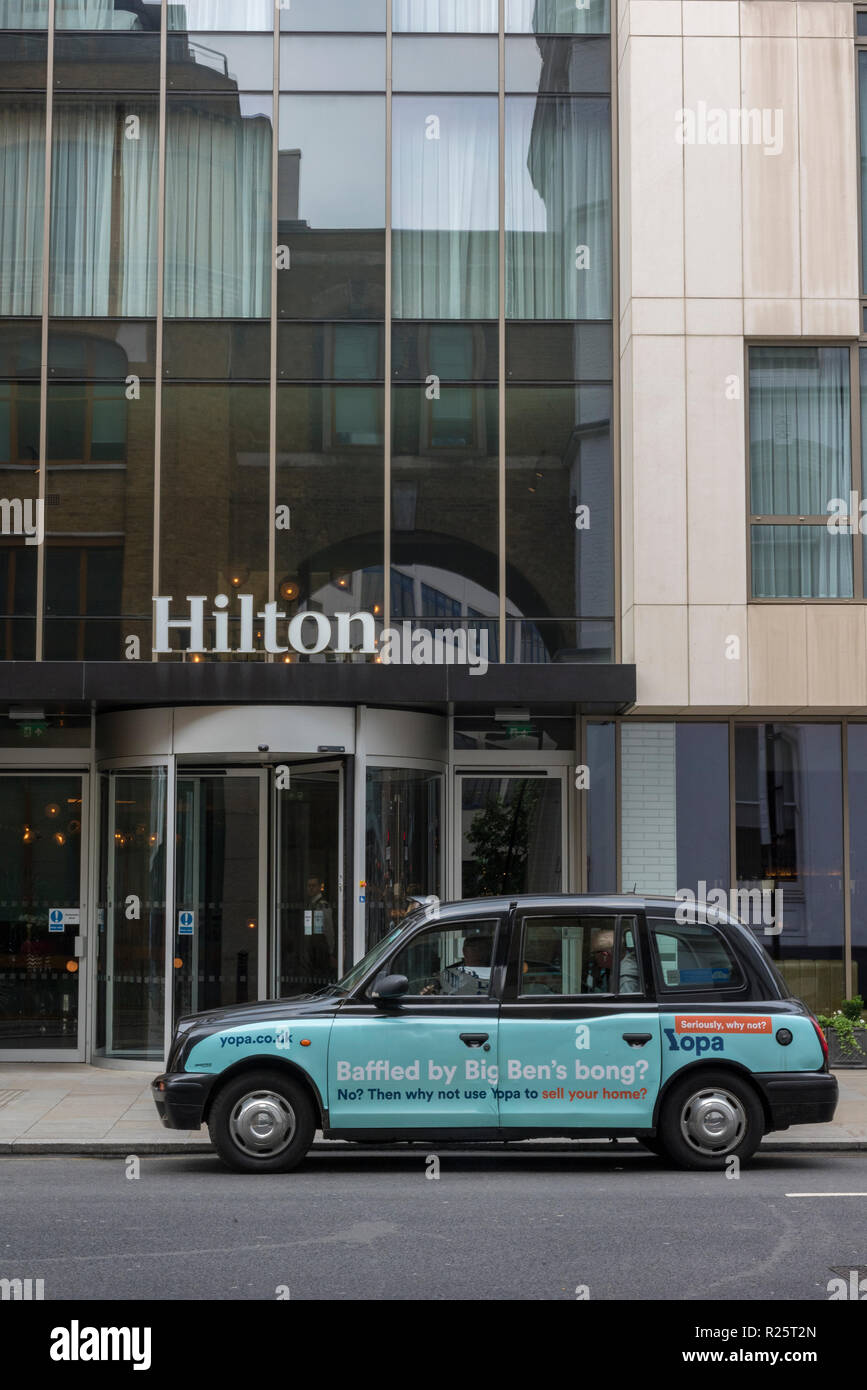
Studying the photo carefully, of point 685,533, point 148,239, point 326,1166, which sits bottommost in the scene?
point 326,1166

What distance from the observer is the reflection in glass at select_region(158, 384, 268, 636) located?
1599 centimetres

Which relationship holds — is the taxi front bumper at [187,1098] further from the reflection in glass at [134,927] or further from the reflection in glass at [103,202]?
the reflection in glass at [103,202]

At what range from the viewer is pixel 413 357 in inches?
644

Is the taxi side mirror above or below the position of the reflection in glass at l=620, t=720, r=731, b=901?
below

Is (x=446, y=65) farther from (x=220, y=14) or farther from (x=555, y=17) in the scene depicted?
(x=220, y=14)

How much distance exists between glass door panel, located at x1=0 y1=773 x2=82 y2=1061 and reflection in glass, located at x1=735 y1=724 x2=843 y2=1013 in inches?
282

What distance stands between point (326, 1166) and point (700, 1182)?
258cm

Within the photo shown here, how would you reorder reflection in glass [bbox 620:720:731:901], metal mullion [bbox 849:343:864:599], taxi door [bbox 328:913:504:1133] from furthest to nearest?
reflection in glass [bbox 620:720:731:901]
metal mullion [bbox 849:343:864:599]
taxi door [bbox 328:913:504:1133]

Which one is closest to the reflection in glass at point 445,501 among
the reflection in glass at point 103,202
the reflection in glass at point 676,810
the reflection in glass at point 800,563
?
the reflection in glass at point 676,810

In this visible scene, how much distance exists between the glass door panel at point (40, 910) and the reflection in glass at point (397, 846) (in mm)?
3425

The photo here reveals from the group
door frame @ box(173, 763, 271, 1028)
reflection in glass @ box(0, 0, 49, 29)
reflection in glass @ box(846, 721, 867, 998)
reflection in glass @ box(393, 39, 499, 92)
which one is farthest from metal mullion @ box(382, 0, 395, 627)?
reflection in glass @ box(846, 721, 867, 998)

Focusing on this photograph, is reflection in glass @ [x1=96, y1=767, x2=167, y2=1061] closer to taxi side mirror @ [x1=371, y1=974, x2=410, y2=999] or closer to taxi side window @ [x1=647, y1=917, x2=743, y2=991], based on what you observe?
taxi side mirror @ [x1=371, y1=974, x2=410, y2=999]

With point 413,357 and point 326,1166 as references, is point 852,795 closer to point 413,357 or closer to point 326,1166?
point 413,357
